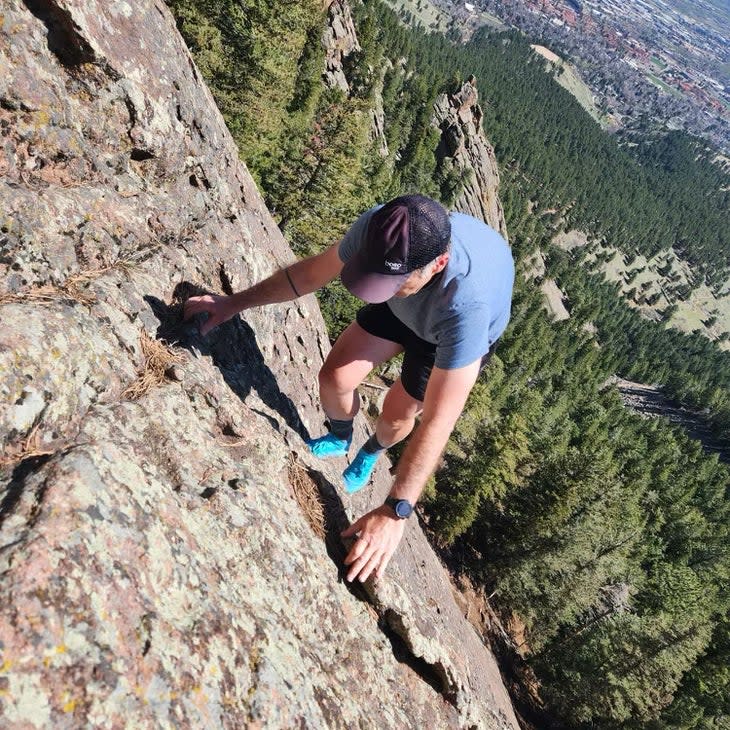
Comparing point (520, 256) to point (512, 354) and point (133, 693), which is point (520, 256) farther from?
point (133, 693)

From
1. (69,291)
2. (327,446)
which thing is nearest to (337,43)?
(327,446)

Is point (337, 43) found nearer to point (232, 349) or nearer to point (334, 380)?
point (232, 349)

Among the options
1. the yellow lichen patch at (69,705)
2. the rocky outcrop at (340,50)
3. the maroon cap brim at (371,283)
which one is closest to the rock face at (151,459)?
the yellow lichen patch at (69,705)

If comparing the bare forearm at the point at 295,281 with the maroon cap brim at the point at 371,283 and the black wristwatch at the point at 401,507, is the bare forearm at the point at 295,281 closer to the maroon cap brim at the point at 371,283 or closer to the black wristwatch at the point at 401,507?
the maroon cap brim at the point at 371,283

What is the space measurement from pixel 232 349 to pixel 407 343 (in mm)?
1969

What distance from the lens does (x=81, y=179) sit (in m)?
5.32

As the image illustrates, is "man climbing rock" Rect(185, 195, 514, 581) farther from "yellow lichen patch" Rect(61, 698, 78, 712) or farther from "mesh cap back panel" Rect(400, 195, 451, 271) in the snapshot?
"yellow lichen patch" Rect(61, 698, 78, 712)

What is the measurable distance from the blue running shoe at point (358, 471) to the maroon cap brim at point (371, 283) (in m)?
3.07

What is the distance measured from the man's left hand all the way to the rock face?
0.22m

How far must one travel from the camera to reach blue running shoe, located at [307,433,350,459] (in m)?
6.08

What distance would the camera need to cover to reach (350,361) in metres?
5.47

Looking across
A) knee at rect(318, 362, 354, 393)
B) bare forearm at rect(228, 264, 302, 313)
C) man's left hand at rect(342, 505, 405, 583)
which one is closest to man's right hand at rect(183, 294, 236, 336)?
bare forearm at rect(228, 264, 302, 313)

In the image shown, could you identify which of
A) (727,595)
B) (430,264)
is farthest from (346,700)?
(727,595)

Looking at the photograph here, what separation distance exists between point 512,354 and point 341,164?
69.3 metres
